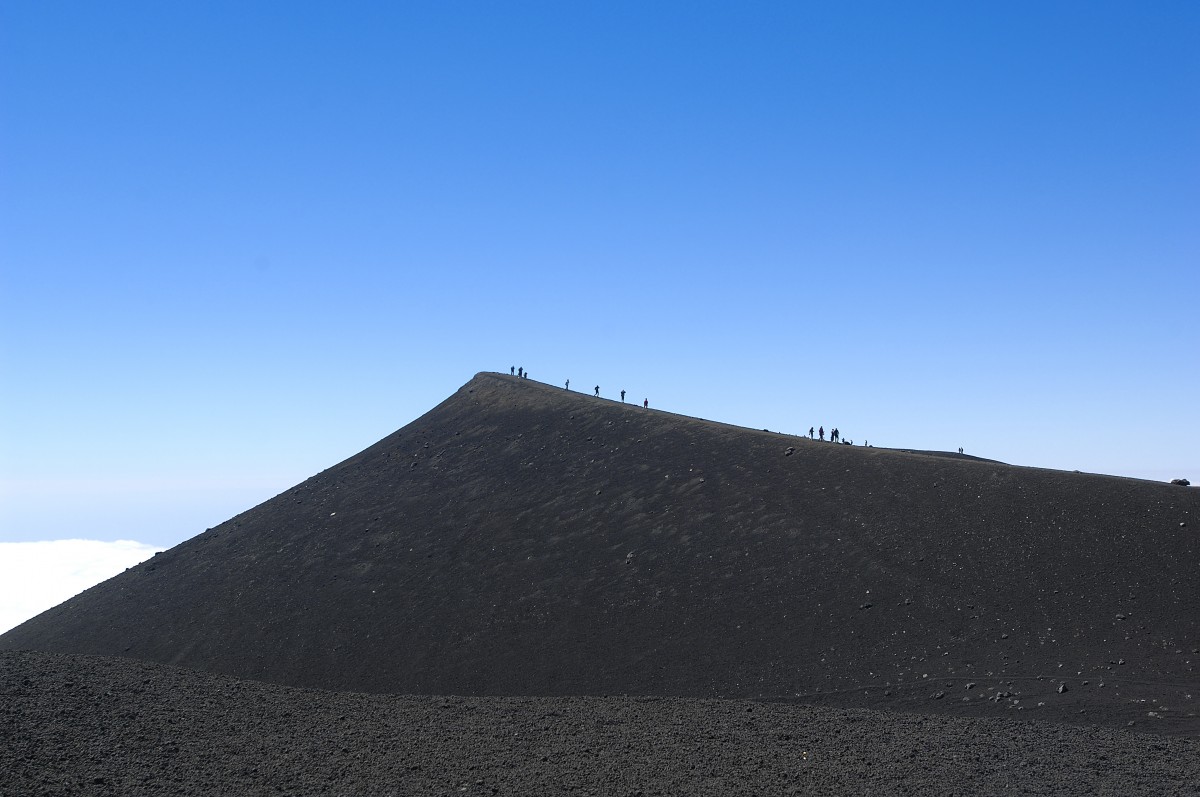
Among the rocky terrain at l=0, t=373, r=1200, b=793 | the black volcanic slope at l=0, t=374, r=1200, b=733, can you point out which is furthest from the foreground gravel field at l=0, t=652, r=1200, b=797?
the black volcanic slope at l=0, t=374, r=1200, b=733

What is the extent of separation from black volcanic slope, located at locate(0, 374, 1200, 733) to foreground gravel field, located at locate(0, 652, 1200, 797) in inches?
82.3

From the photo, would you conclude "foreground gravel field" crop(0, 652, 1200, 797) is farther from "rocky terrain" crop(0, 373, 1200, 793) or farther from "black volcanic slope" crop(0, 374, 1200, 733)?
"black volcanic slope" crop(0, 374, 1200, 733)

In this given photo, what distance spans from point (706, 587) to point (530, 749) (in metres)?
12.6

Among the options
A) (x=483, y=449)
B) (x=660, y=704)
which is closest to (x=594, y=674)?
(x=660, y=704)

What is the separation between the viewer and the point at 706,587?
33.4 meters

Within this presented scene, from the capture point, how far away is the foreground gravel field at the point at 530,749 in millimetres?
19062

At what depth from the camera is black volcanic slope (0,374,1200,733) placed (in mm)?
26562

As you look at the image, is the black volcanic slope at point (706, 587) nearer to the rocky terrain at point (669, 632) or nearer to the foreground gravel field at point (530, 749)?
the rocky terrain at point (669, 632)

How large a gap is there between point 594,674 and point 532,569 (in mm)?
9188

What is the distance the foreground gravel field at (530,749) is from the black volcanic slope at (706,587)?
2091mm

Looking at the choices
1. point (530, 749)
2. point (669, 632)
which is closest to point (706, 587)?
point (669, 632)

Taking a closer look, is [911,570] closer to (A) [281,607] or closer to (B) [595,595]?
(B) [595,595]

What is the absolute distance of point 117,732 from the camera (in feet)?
72.0

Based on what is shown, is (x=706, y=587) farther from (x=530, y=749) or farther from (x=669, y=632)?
(x=530, y=749)
